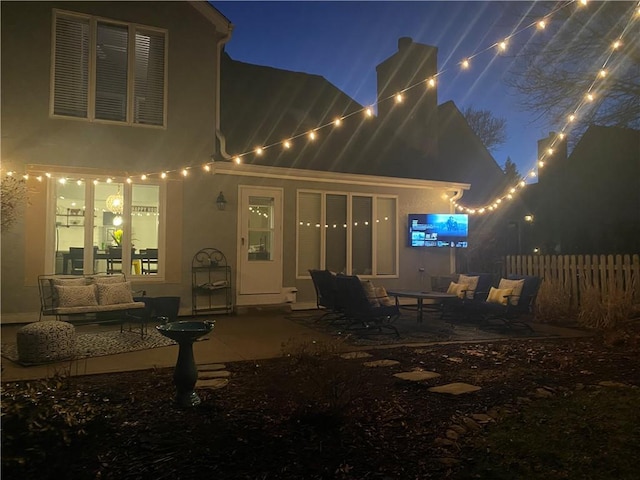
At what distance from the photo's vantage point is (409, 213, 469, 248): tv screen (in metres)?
10.3

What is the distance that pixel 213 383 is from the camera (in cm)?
404

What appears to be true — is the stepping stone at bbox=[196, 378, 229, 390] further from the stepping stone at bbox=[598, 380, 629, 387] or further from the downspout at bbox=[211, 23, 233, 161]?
the downspout at bbox=[211, 23, 233, 161]

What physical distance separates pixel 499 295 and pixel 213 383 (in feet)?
17.6

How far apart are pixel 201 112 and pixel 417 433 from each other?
23.9ft

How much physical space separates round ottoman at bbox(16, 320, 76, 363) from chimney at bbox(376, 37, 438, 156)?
10.5 meters

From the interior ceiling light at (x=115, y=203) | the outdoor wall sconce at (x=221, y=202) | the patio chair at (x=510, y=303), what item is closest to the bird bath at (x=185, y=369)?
the outdoor wall sconce at (x=221, y=202)

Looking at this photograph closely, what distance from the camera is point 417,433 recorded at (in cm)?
299

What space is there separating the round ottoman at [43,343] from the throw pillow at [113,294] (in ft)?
5.34

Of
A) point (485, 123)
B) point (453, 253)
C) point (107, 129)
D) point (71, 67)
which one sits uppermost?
point (485, 123)

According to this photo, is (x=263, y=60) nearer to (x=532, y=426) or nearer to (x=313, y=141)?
(x=313, y=141)

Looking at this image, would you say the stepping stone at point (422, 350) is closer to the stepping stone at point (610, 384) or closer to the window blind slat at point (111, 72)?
the stepping stone at point (610, 384)

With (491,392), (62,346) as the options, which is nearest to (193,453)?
(491,392)

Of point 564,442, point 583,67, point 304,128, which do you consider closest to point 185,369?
point 564,442

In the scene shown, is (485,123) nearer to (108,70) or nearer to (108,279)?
(108,70)
